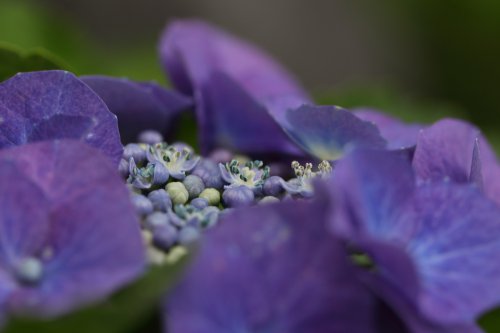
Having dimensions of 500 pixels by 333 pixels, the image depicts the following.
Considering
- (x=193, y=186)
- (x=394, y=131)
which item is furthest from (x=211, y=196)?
(x=394, y=131)

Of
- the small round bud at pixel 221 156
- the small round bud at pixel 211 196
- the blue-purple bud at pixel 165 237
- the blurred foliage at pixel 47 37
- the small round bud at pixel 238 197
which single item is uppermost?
the blue-purple bud at pixel 165 237

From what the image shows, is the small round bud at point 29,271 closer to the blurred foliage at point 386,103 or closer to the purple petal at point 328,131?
the purple petal at point 328,131

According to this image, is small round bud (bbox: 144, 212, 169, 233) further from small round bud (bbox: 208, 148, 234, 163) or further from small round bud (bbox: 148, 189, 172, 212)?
small round bud (bbox: 208, 148, 234, 163)

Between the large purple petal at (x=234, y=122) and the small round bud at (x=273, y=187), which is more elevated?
the small round bud at (x=273, y=187)

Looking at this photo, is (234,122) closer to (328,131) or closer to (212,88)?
(212,88)

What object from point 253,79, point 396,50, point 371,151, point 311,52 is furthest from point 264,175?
point 311,52

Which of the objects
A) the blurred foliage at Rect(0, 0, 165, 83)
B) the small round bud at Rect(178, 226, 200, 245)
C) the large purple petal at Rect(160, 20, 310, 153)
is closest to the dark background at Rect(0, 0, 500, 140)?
the blurred foliage at Rect(0, 0, 165, 83)

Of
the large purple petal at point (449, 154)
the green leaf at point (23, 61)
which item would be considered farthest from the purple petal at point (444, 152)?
the green leaf at point (23, 61)
